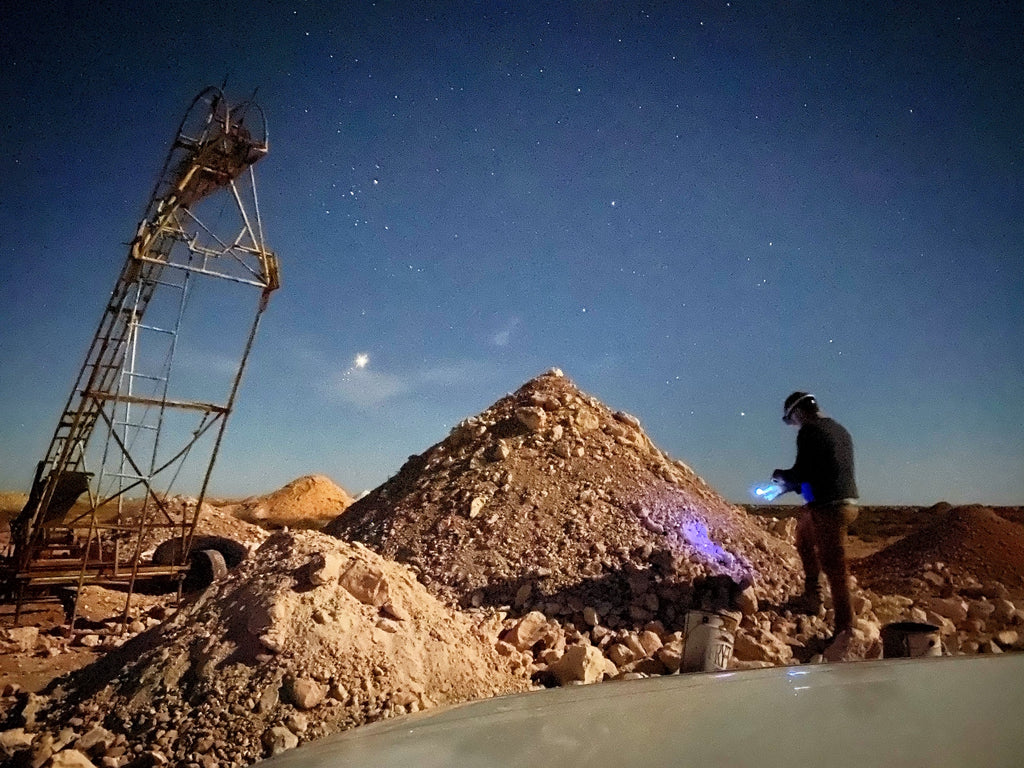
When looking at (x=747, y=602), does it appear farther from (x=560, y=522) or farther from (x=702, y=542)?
(x=560, y=522)

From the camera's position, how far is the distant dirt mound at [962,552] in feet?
28.3

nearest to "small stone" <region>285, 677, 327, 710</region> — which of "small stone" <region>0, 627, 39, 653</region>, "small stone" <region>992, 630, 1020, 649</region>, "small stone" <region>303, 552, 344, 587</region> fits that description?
"small stone" <region>303, 552, 344, 587</region>

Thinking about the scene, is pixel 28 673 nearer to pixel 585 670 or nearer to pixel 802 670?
pixel 585 670

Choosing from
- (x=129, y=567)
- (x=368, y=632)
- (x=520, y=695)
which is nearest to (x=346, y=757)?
(x=520, y=695)

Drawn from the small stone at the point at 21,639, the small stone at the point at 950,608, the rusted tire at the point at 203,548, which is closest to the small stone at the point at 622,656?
the small stone at the point at 950,608

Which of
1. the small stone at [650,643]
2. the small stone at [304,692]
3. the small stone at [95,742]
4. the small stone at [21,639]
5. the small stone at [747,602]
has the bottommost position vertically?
the small stone at [95,742]

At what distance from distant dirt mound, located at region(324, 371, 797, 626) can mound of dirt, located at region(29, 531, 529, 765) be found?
148 centimetres

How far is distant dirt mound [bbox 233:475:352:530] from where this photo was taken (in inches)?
1175

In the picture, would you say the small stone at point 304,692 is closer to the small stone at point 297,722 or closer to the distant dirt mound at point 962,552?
the small stone at point 297,722

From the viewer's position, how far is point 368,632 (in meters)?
4.56

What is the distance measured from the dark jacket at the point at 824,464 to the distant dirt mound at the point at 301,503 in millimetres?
25794

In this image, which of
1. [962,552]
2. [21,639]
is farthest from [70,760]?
[962,552]

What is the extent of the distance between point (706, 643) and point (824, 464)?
212 cm

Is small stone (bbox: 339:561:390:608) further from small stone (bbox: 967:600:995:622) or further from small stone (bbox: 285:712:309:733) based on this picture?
small stone (bbox: 967:600:995:622)
